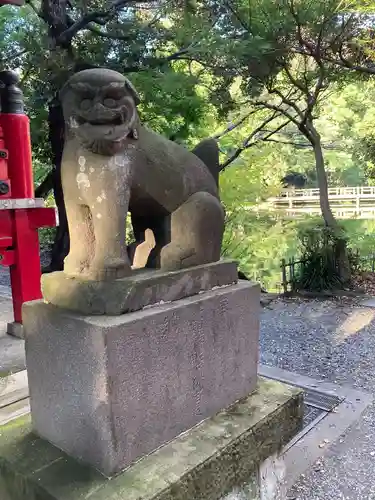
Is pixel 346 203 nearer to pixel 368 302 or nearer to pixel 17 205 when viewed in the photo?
pixel 368 302

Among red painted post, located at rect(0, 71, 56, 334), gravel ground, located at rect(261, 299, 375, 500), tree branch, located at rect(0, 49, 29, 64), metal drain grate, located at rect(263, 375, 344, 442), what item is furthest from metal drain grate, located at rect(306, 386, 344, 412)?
tree branch, located at rect(0, 49, 29, 64)

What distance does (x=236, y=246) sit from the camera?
A: 8.31 meters

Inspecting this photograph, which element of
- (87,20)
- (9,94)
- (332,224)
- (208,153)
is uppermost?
(87,20)

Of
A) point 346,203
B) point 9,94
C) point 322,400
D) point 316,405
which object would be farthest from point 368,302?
point 346,203

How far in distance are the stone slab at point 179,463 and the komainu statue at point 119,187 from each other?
0.75 m

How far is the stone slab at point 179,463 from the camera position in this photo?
5.12 feet

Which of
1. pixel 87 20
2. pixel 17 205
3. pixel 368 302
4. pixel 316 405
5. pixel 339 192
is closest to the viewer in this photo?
pixel 316 405

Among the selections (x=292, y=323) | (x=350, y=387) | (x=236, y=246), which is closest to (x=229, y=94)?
(x=236, y=246)

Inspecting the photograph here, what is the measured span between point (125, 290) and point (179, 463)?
0.71m

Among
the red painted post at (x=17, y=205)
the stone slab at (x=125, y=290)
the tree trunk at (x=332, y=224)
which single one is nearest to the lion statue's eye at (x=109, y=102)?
the stone slab at (x=125, y=290)

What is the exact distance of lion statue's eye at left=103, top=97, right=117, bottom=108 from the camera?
5.28ft

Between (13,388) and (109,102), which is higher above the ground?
(109,102)

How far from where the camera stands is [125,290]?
164cm

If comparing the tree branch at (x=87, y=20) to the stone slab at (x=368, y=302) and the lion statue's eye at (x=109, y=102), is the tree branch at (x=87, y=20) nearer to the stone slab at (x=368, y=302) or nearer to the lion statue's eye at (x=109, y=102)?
the lion statue's eye at (x=109, y=102)
